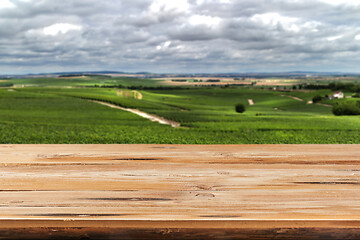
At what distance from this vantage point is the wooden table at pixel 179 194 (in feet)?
3.59

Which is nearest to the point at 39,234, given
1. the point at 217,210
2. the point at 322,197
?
the point at 217,210

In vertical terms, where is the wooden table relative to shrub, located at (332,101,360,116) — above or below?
above

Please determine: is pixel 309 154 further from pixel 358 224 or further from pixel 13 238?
pixel 13 238

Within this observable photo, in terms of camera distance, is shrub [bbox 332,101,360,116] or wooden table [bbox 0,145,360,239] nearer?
wooden table [bbox 0,145,360,239]

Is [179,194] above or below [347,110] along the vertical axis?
above

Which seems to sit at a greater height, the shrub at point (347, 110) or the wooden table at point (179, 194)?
the wooden table at point (179, 194)

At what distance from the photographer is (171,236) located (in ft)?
3.64

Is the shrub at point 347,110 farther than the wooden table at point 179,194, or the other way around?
the shrub at point 347,110

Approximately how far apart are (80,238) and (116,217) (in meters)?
0.15

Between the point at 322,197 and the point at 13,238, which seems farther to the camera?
the point at 322,197

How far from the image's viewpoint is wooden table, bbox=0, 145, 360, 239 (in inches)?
43.1

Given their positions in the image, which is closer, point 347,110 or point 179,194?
point 179,194

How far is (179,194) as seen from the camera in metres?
1.32

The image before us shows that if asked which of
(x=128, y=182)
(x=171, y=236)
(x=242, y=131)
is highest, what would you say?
(x=128, y=182)
